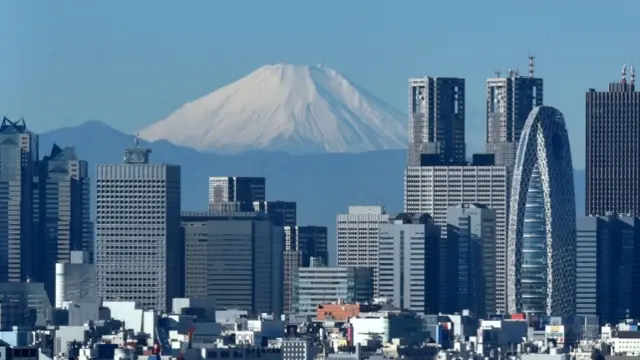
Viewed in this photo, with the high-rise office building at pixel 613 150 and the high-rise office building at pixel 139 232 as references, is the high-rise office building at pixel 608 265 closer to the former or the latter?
the high-rise office building at pixel 613 150

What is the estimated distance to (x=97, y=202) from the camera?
449ft

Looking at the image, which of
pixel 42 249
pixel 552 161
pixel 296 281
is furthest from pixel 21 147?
pixel 552 161

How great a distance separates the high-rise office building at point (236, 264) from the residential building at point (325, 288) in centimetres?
108

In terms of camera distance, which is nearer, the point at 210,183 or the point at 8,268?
the point at 8,268

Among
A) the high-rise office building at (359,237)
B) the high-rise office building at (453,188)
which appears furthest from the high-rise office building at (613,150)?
the high-rise office building at (359,237)

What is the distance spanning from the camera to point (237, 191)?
150 m

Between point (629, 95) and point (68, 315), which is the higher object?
point (629, 95)

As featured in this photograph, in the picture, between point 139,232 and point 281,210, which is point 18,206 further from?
point 281,210

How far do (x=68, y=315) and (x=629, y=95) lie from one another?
4369cm

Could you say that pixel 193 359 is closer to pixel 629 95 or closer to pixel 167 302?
pixel 167 302

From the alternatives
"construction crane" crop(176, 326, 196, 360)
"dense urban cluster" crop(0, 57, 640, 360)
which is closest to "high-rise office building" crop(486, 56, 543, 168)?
"dense urban cluster" crop(0, 57, 640, 360)

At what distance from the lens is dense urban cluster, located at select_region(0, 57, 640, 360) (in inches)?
4783

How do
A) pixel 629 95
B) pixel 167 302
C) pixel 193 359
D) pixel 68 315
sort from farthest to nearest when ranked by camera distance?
pixel 629 95 → pixel 167 302 → pixel 68 315 → pixel 193 359

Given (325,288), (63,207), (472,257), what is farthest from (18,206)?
(472,257)
